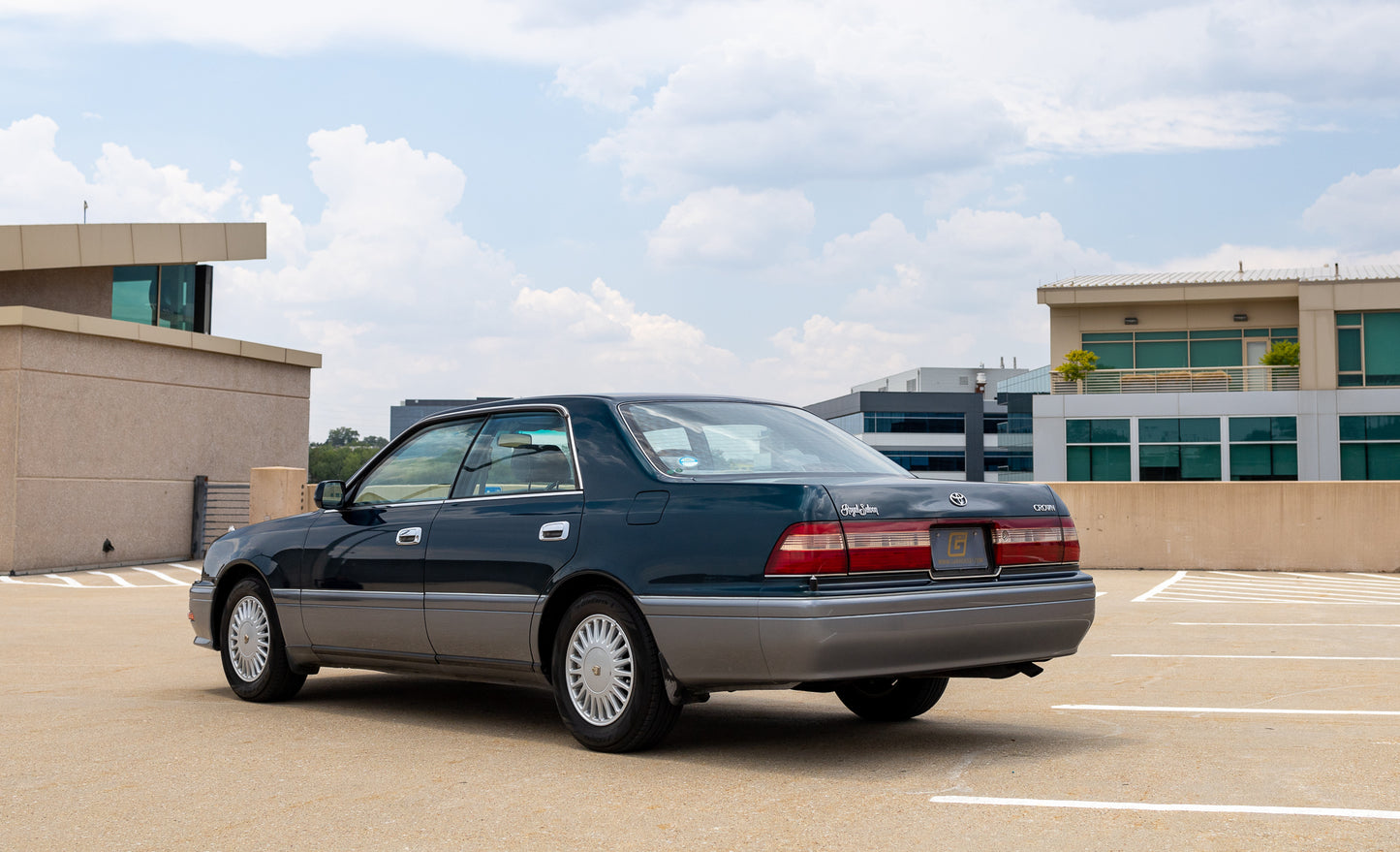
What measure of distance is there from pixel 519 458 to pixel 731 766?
1.89m

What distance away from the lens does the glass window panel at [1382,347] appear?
4022cm

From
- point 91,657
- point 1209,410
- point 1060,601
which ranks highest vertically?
point 1209,410

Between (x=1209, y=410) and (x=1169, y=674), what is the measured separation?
114 feet

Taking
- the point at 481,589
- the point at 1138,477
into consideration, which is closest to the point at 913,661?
the point at 481,589

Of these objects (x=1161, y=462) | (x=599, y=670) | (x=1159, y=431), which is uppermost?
(x=1159, y=431)

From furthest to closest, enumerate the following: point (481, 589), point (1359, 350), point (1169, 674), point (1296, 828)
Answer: point (1359, 350), point (1169, 674), point (481, 589), point (1296, 828)

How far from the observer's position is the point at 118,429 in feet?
71.5

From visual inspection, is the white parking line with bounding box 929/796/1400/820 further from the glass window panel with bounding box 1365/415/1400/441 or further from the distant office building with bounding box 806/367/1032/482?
the distant office building with bounding box 806/367/1032/482

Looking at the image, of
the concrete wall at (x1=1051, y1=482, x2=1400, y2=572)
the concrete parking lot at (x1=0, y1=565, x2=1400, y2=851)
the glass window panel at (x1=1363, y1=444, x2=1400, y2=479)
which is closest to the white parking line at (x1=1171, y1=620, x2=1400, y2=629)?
the concrete parking lot at (x1=0, y1=565, x2=1400, y2=851)

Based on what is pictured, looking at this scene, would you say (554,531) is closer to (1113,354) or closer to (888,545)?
(888,545)

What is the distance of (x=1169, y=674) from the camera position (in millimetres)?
9008

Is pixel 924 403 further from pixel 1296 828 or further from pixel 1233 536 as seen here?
pixel 1296 828

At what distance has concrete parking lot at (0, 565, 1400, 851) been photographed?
15.1ft

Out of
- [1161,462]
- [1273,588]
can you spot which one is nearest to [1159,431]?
[1161,462]
